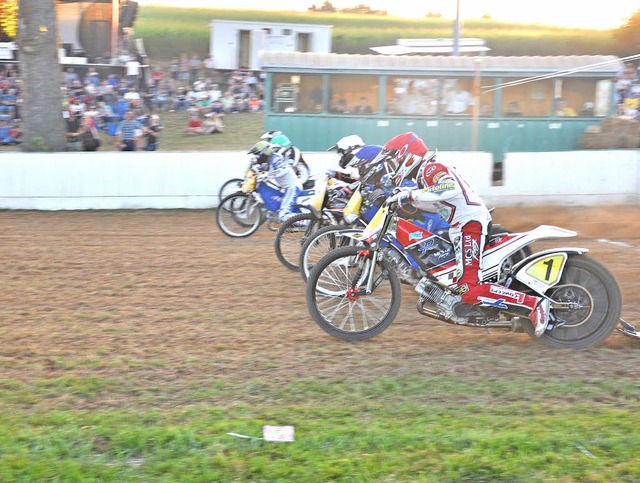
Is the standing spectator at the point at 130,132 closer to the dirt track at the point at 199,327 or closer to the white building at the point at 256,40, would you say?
the dirt track at the point at 199,327

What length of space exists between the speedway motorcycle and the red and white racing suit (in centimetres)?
5

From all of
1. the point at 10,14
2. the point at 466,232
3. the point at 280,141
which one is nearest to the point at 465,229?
the point at 466,232

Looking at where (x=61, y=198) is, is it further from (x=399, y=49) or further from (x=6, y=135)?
(x=399, y=49)

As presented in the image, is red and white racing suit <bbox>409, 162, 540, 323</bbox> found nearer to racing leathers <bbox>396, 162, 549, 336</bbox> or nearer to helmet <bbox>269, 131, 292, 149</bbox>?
racing leathers <bbox>396, 162, 549, 336</bbox>

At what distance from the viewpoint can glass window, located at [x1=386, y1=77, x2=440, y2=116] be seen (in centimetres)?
1895

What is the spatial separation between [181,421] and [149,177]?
10.2 metres

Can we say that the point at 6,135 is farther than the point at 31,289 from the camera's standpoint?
Yes

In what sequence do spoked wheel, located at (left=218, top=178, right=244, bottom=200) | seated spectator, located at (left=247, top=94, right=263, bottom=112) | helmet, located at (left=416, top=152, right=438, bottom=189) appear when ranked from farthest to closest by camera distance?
seated spectator, located at (left=247, top=94, right=263, bottom=112) → spoked wheel, located at (left=218, top=178, right=244, bottom=200) → helmet, located at (left=416, top=152, right=438, bottom=189)

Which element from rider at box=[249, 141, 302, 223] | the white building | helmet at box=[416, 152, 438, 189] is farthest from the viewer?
the white building

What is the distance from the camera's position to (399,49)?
21.7 metres

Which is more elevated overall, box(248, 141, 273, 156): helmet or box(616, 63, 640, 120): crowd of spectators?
box(616, 63, 640, 120): crowd of spectators

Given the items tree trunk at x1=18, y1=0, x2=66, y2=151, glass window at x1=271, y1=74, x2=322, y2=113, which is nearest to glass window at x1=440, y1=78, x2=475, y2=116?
glass window at x1=271, y1=74, x2=322, y2=113

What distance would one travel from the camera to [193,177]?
14.6 meters

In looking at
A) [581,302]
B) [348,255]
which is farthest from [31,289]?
[581,302]
